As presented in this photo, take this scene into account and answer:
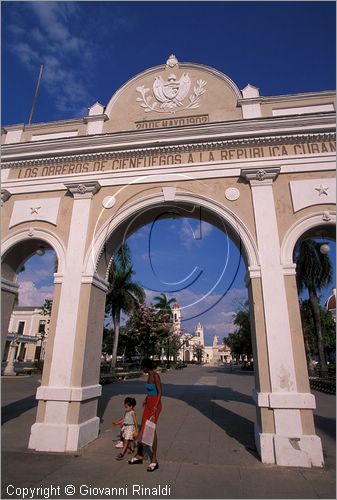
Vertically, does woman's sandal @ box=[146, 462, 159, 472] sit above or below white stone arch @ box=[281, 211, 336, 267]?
below

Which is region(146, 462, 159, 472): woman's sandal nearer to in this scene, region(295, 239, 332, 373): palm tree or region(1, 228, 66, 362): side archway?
region(1, 228, 66, 362): side archway

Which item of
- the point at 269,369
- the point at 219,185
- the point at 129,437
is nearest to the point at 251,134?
the point at 219,185

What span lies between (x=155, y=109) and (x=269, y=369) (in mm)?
6969

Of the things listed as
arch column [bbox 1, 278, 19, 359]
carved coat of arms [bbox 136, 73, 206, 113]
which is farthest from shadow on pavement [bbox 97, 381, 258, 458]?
carved coat of arms [bbox 136, 73, 206, 113]

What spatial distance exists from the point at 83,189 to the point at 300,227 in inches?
200

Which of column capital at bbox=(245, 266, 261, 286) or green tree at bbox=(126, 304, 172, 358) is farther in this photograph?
green tree at bbox=(126, 304, 172, 358)

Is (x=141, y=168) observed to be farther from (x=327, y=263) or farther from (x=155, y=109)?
(x=327, y=263)

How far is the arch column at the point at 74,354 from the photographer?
612 cm

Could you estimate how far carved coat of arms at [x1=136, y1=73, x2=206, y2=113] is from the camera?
27.5ft

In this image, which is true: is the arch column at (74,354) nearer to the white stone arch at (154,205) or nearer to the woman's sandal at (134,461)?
the white stone arch at (154,205)

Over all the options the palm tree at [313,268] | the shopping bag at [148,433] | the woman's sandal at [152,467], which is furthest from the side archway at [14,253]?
the palm tree at [313,268]

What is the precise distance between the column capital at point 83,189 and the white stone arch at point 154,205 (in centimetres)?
84

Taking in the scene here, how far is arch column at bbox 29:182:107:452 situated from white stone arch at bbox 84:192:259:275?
0.83ft

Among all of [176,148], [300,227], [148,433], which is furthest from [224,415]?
[176,148]
